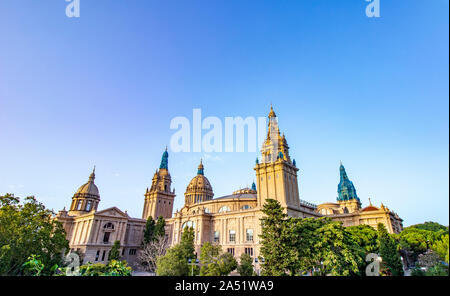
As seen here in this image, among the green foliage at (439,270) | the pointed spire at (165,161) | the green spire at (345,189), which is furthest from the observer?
the green spire at (345,189)

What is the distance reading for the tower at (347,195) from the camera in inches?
3490

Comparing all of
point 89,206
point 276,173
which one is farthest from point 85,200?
point 276,173

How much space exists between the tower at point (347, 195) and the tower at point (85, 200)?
84843mm

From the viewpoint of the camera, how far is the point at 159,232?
173ft

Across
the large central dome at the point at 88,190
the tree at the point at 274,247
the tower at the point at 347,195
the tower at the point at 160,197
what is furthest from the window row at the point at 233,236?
the tower at the point at 347,195

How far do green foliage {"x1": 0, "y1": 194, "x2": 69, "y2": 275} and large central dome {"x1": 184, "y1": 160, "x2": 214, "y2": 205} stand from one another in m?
53.3

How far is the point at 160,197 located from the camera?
74625mm

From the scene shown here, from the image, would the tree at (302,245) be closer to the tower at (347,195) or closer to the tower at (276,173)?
the tower at (276,173)

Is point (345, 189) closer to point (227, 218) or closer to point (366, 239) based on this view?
point (366, 239)

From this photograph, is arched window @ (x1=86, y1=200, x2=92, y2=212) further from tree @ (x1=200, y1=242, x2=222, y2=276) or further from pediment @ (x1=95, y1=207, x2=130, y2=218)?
tree @ (x1=200, y1=242, x2=222, y2=276)

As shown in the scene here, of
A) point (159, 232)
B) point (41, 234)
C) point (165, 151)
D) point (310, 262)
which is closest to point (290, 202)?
→ point (310, 262)
